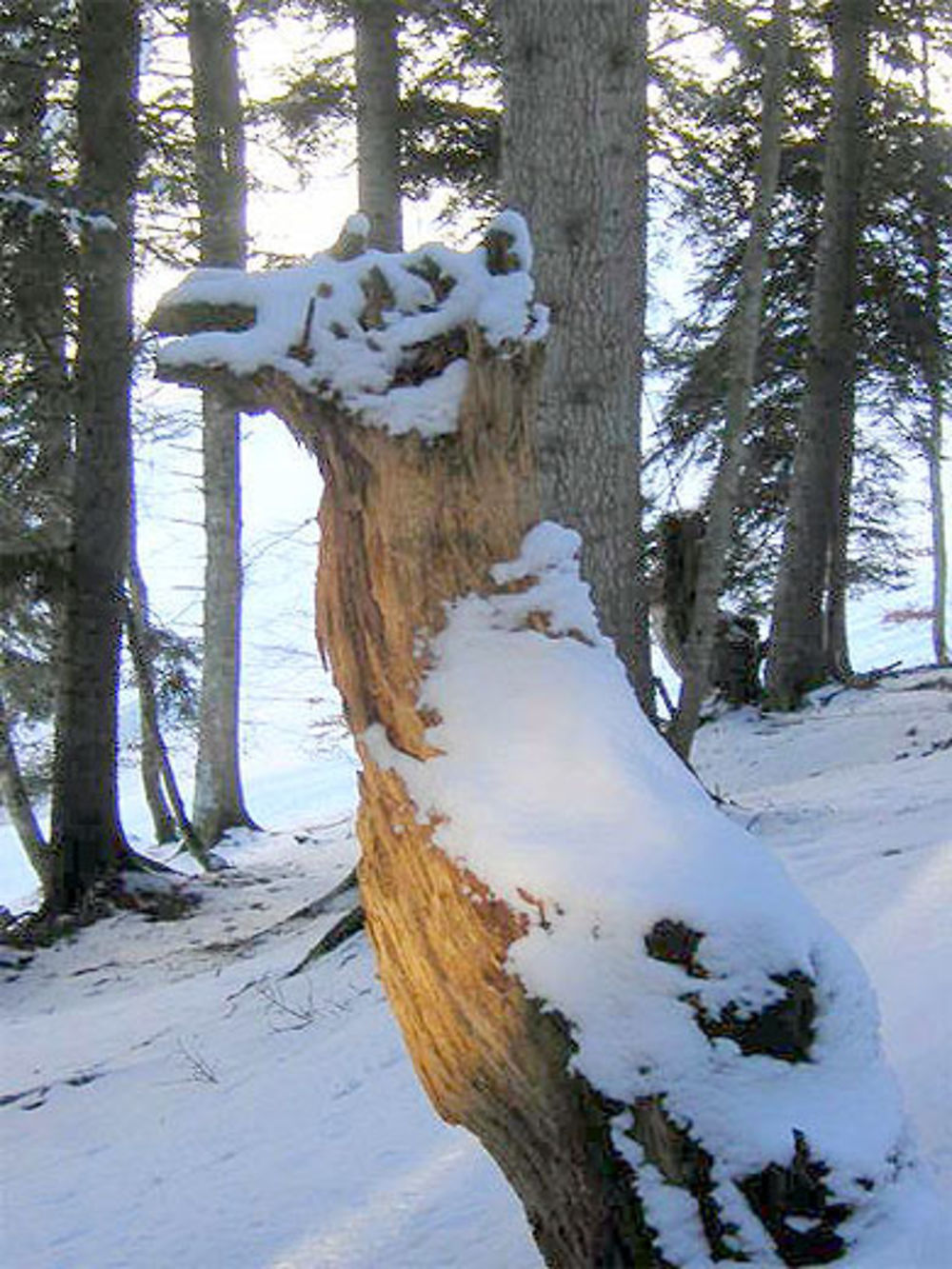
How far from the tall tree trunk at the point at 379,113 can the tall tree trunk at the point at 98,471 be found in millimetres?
1797

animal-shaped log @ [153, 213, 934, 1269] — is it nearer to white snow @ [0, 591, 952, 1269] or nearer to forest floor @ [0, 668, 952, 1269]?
white snow @ [0, 591, 952, 1269]

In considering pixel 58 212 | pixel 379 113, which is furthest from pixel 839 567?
pixel 58 212

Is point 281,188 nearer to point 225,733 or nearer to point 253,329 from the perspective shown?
point 225,733

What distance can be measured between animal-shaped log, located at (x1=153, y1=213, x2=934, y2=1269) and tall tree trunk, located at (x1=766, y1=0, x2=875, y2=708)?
8.89 metres

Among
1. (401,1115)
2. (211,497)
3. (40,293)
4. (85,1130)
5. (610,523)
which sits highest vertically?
(40,293)

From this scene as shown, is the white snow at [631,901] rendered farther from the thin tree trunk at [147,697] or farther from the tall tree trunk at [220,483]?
the tall tree trunk at [220,483]

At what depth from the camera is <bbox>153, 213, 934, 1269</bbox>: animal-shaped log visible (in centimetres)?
199

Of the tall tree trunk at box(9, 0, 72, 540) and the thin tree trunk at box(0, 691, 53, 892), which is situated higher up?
the tall tree trunk at box(9, 0, 72, 540)

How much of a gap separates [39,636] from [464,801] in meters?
13.1

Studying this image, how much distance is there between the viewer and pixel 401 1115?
12.4ft

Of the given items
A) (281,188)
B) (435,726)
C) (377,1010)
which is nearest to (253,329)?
(435,726)

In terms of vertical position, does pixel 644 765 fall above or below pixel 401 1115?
above

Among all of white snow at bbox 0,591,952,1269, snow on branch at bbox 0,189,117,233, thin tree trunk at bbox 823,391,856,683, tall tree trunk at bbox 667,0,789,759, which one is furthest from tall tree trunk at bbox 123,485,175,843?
thin tree trunk at bbox 823,391,856,683

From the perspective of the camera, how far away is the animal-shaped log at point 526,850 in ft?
6.54
